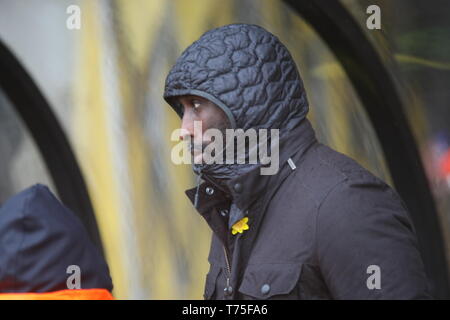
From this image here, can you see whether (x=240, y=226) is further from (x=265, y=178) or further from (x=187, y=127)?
(x=187, y=127)

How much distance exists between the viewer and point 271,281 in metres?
2.02

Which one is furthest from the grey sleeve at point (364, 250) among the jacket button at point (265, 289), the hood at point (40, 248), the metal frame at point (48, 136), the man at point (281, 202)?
the metal frame at point (48, 136)

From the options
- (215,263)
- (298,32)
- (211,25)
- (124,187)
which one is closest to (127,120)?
(124,187)

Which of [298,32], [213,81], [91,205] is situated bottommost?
[91,205]

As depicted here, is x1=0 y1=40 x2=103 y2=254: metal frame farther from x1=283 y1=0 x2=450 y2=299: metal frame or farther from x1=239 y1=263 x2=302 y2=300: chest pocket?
x1=239 y1=263 x2=302 y2=300: chest pocket

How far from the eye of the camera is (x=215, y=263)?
2.29 m

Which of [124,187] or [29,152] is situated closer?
[124,187]

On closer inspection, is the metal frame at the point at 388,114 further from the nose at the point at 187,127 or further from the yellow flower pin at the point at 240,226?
the yellow flower pin at the point at 240,226

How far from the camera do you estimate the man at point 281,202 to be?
1.93 m

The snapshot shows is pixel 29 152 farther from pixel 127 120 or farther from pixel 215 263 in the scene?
pixel 215 263

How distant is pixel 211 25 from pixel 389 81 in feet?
3.10

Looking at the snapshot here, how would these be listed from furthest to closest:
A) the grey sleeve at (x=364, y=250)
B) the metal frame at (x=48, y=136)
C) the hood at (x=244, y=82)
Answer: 1. the metal frame at (x=48, y=136)
2. the hood at (x=244, y=82)
3. the grey sleeve at (x=364, y=250)

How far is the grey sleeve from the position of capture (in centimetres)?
190

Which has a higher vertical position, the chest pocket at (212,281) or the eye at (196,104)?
Result: the eye at (196,104)
